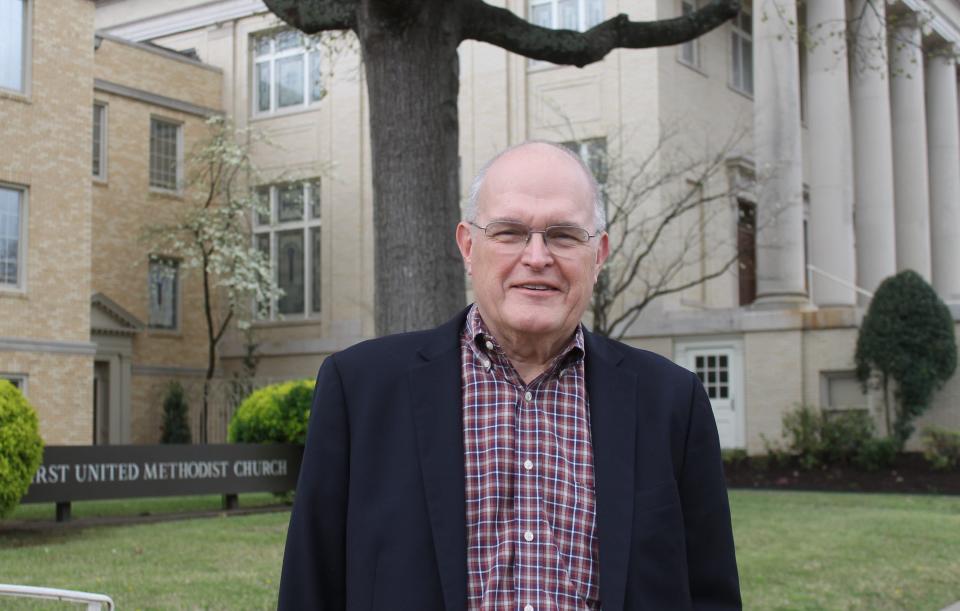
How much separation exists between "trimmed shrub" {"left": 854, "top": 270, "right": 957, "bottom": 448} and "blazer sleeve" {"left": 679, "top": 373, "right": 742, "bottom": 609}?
68.5 ft

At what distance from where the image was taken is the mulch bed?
20203 mm

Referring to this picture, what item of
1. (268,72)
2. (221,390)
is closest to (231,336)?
(221,390)

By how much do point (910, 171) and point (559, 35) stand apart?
26447 millimetres

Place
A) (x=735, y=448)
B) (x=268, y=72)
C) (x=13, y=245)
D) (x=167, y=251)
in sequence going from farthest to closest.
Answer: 1. (x=268, y=72)
2. (x=167, y=251)
3. (x=735, y=448)
4. (x=13, y=245)

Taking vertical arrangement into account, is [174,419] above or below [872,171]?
below

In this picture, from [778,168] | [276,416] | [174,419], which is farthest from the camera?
[174,419]

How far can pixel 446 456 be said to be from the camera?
2783mm

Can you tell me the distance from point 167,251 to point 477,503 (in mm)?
28422

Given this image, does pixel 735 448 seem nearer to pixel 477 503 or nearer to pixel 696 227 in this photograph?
pixel 696 227

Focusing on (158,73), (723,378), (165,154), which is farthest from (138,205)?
(723,378)

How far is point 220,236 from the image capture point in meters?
29.8

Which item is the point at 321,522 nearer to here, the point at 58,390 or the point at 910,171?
the point at 58,390

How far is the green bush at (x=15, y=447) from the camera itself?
41.0 feet

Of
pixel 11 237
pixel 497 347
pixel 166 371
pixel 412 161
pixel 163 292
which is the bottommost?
pixel 497 347
